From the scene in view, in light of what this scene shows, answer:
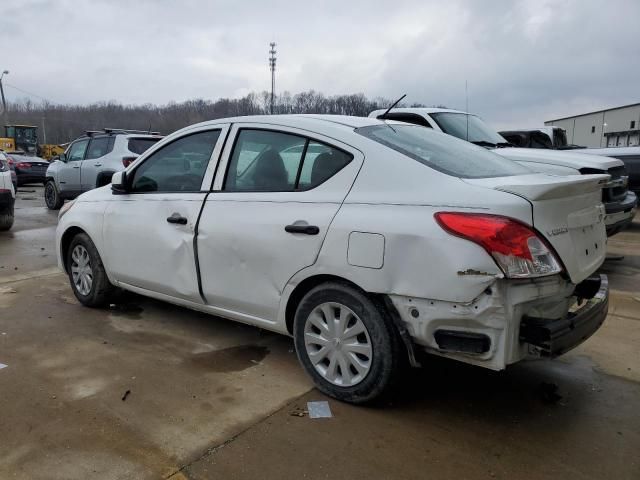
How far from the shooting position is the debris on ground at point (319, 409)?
2979 millimetres

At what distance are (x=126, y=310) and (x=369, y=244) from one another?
2.95 m

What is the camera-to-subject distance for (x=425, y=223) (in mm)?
2648

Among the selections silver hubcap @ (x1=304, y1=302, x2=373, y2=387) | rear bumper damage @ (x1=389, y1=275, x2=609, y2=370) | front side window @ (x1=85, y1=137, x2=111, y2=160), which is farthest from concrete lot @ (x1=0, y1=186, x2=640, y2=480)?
front side window @ (x1=85, y1=137, x2=111, y2=160)

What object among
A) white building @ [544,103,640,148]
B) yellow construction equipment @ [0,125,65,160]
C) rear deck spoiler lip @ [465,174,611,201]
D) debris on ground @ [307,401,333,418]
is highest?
white building @ [544,103,640,148]

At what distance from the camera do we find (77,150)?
1246cm

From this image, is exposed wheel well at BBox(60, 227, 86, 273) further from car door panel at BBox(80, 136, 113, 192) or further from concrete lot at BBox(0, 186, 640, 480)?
car door panel at BBox(80, 136, 113, 192)

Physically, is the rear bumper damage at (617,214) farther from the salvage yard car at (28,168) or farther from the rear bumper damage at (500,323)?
the salvage yard car at (28,168)

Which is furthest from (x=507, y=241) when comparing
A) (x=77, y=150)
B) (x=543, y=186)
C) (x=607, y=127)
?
(x=607, y=127)

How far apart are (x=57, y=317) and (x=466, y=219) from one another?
3724 millimetres

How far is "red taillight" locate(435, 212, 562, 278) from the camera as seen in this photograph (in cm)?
248

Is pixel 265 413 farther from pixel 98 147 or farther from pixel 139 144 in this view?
pixel 98 147

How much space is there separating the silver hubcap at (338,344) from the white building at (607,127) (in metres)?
43.1

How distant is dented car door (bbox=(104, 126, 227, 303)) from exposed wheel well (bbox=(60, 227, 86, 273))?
60 centimetres

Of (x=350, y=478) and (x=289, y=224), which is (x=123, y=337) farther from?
(x=350, y=478)
